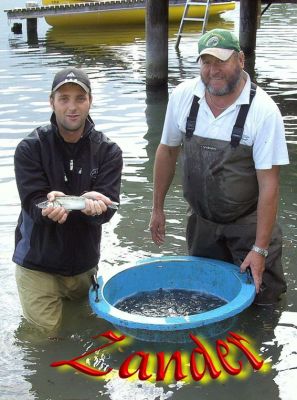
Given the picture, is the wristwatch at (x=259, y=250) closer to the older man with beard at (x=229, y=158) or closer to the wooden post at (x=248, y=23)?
the older man with beard at (x=229, y=158)

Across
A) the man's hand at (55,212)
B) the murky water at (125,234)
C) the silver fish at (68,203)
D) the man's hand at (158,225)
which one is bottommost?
the murky water at (125,234)

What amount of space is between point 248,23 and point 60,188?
A: 1454cm

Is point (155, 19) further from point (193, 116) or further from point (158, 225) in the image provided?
point (193, 116)

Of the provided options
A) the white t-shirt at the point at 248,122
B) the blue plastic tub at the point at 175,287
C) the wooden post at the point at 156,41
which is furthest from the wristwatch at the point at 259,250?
the wooden post at the point at 156,41

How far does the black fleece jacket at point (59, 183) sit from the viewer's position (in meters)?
4.14

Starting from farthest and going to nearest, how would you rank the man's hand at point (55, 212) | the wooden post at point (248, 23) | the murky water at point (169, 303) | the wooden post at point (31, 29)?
the wooden post at point (31, 29)
the wooden post at point (248, 23)
the murky water at point (169, 303)
the man's hand at point (55, 212)

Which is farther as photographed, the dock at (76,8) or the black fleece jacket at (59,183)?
the dock at (76,8)

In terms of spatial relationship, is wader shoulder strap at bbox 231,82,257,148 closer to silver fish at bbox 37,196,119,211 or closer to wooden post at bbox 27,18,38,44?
silver fish at bbox 37,196,119,211

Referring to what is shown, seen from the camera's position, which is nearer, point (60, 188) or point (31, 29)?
point (60, 188)

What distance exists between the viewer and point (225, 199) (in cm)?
445

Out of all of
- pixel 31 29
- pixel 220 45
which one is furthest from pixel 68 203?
pixel 31 29

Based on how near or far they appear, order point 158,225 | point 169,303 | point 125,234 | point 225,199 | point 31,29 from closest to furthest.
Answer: point 225,199 < point 169,303 < point 158,225 < point 125,234 < point 31,29

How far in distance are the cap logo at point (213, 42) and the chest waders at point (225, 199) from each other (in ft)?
1.29

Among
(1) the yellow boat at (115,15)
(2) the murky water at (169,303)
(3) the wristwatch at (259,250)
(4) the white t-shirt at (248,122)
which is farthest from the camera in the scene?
(1) the yellow boat at (115,15)
